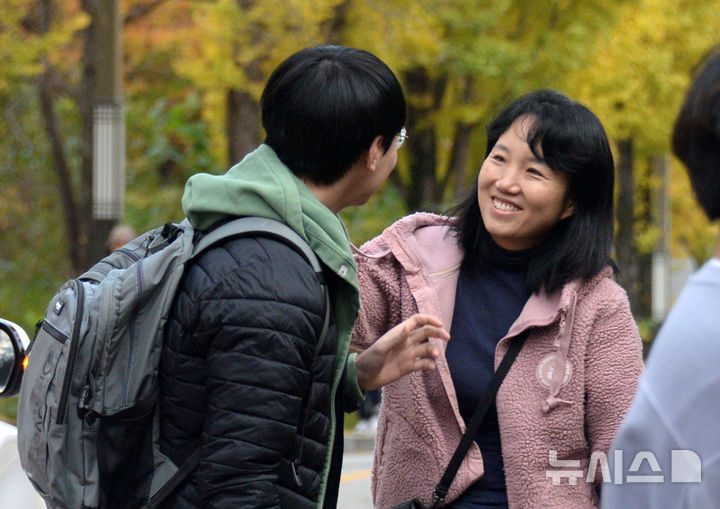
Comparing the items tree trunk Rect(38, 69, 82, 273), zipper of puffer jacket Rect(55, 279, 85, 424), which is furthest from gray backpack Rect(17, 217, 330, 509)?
tree trunk Rect(38, 69, 82, 273)

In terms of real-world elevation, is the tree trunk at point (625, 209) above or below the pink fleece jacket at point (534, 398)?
below

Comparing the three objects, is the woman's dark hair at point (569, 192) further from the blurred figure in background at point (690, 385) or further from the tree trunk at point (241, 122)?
the tree trunk at point (241, 122)

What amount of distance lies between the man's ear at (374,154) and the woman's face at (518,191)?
1.36 feet

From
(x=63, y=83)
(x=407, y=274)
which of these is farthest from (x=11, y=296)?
(x=407, y=274)

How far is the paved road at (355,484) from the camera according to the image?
8602 millimetres

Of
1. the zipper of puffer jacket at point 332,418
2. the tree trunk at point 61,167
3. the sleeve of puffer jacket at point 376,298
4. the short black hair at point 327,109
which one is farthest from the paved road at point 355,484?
the tree trunk at point 61,167

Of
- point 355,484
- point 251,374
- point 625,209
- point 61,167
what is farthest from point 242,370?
point 625,209

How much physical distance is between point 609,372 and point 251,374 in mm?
896

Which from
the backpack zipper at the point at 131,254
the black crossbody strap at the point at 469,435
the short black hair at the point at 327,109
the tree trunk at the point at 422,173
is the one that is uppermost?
the short black hair at the point at 327,109

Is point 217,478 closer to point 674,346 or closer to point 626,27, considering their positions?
point 674,346

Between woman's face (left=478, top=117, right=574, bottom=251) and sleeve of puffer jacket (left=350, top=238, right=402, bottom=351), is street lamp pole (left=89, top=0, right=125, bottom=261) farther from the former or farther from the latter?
woman's face (left=478, top=117, right=574, bottom=251)

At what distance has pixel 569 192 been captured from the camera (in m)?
2.86

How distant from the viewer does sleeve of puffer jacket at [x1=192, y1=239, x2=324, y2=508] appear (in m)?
2.19

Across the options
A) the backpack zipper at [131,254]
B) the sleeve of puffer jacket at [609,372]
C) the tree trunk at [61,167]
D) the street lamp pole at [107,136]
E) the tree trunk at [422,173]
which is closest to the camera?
the backpack zipper at [131,254]
